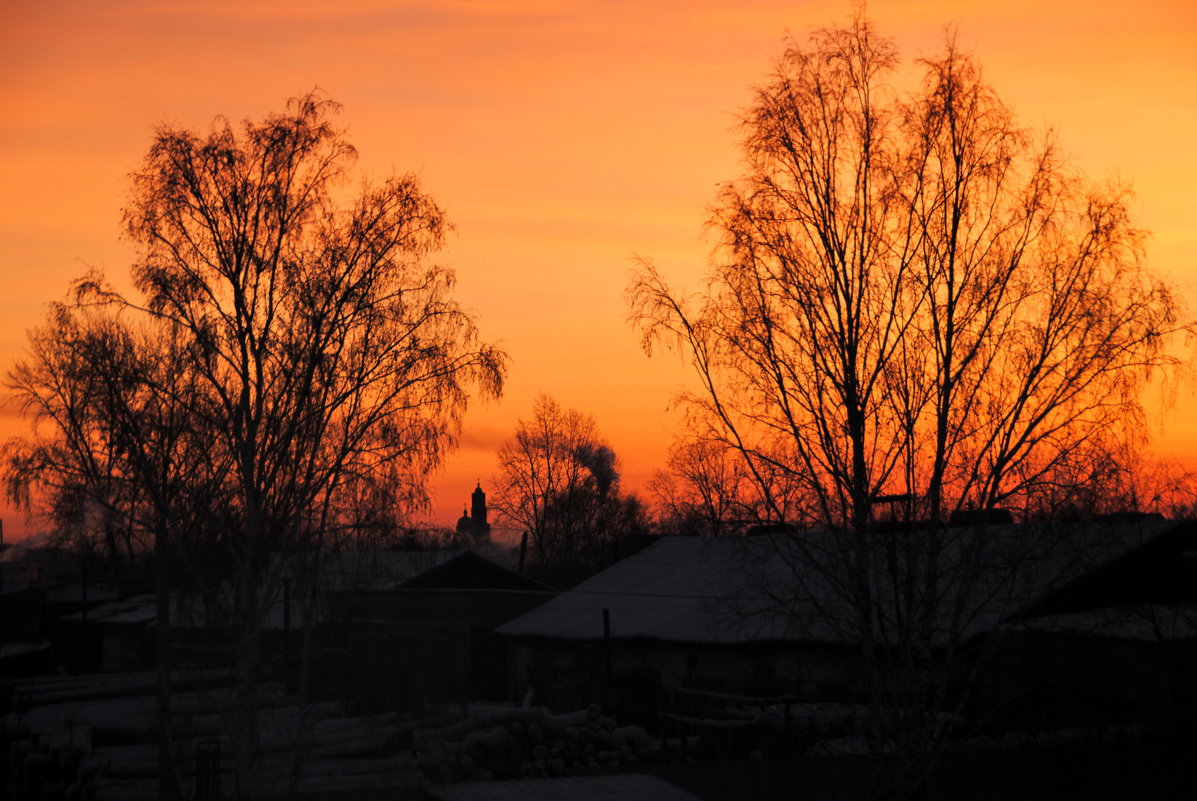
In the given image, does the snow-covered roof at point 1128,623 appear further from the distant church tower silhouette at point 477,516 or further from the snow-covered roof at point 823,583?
the distant church tower silhouette at point 477,516

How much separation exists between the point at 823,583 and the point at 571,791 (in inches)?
282

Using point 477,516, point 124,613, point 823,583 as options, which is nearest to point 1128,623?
point 823,583

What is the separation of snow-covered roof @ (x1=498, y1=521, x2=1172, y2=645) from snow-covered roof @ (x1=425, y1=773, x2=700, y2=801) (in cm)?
257

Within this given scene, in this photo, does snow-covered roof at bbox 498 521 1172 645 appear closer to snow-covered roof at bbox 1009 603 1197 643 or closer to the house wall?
the house wall

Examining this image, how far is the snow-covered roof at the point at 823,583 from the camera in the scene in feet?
49.1

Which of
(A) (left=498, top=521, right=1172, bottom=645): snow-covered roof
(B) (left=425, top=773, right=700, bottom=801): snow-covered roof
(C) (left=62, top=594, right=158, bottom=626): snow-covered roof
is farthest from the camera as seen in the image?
(C) (left=62, top=594, right=158, bottom=626): snow-covered roof

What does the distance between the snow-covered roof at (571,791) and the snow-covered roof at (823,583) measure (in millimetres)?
2572

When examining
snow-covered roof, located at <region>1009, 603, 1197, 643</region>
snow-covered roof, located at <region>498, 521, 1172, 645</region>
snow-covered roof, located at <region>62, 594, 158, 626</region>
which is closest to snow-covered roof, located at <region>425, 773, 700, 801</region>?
snow-covered roof, located at <region>498, 521, 1172, 645</region>

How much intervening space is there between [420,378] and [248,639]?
5.01 meters

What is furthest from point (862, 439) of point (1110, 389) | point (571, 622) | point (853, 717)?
point (571, 622)

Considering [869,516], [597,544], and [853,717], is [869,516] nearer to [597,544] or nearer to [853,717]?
[853,717]

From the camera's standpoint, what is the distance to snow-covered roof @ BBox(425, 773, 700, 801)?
13.4m

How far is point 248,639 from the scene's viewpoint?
18109 millimetres

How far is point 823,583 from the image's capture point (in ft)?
64.0
